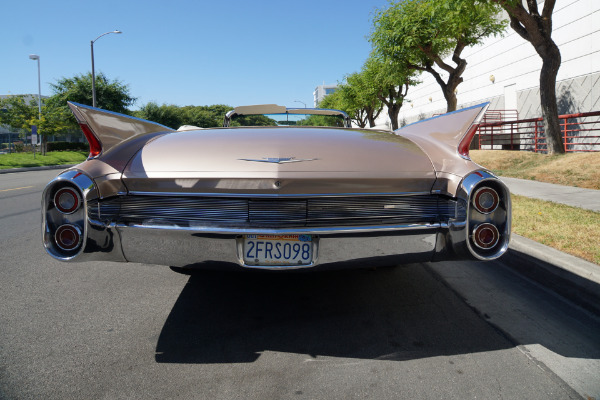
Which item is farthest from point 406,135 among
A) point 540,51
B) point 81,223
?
point 540,51

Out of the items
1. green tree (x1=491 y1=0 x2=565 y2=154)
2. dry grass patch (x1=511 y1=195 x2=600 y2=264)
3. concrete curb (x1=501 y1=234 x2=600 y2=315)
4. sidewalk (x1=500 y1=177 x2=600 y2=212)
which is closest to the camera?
concrete curb (x1=501 y1=234 x2=600 y2=315)

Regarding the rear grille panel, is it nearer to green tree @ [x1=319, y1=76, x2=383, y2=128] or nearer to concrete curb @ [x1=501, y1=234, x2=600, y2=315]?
concrete curb @ [x1=501, y1=234, x2=600, y2=315]

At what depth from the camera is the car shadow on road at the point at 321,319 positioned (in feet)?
8.25

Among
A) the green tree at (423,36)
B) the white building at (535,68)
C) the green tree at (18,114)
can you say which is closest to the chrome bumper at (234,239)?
the green tree at (423,36)

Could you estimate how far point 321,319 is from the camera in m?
2.91

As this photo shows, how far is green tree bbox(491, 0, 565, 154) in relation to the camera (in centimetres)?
1212

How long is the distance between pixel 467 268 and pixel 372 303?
143 cm

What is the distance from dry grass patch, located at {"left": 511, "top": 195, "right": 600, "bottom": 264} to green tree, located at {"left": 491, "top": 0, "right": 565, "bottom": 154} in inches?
294

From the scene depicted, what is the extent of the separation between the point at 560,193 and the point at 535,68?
682 inches

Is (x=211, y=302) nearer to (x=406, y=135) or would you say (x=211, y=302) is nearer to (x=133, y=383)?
(x=133, y=383)

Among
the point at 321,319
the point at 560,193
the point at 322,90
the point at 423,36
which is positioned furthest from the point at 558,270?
the point at 322,90

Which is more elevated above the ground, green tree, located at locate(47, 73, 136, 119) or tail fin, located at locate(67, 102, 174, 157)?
green tree, located at locate(47, 73, 136, 119)

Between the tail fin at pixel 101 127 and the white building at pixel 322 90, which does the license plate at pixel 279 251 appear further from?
the white building at pixel 322 90

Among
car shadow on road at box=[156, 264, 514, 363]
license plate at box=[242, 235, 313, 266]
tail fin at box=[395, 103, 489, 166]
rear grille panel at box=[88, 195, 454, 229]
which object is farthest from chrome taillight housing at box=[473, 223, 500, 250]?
license plate at box=[242, 235, 313, 266]
